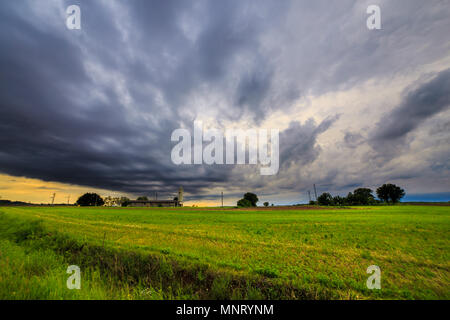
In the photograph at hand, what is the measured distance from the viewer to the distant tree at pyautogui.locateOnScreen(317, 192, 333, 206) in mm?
103994

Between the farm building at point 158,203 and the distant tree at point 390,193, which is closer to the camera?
the distant tree at point 390,193

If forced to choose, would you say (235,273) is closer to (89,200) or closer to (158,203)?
(158,203)

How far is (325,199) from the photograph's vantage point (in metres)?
107

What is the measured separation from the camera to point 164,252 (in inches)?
295

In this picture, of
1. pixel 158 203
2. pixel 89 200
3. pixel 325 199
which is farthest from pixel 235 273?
pixel 89 200

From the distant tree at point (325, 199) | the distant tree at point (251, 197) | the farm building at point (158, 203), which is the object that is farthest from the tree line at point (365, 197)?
the farm building at point (158, 203)

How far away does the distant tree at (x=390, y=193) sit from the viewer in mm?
118812

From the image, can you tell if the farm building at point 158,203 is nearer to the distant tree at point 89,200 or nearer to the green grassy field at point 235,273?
the distant tree at point 89,200

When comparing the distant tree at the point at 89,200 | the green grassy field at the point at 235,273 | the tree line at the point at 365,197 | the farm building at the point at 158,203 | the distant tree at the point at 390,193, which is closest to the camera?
the green grassy field at the point at 235,273

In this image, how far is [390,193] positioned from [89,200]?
774ft

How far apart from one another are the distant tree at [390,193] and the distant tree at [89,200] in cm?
22767

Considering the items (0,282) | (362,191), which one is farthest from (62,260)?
(362,191)

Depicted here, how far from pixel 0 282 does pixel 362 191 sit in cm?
15959
